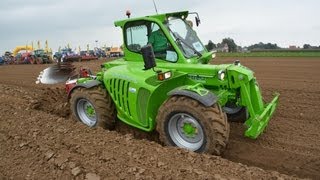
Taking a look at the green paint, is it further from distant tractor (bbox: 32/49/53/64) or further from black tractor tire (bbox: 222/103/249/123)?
A: distant tractor (bbox: 32/49/53/64)

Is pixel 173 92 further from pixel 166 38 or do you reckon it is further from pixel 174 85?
pixel 166 38

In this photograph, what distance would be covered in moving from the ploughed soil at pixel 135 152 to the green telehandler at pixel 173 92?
35cm

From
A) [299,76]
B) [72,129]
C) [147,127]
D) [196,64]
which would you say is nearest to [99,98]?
[72,129]

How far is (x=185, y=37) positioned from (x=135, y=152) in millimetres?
2567

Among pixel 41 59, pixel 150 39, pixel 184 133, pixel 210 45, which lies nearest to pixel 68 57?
pixel 210 45

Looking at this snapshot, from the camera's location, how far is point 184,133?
6.48m

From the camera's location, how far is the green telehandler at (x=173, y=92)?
20.3 ft

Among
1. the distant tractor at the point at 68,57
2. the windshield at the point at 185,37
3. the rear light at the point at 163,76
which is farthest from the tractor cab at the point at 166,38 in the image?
the distant tractor at the point at 68,57

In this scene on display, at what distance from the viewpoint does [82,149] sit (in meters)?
6.29

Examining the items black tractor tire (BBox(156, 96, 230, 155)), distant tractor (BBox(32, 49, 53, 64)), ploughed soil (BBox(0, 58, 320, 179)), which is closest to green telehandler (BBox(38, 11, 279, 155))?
black tractor tire (BBox(156, 96, 230, 155))

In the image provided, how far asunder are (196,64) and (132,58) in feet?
4.49

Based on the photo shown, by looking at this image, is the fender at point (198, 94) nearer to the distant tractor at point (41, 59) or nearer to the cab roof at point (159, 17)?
the cab roof at point (159, 17)

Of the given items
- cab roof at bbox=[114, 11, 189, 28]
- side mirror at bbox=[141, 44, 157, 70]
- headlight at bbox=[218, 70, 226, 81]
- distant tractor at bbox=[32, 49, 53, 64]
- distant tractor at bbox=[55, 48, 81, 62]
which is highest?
cab roof at bbox=[114, 11, 189, 28]

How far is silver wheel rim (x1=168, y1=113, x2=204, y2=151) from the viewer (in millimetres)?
6312
